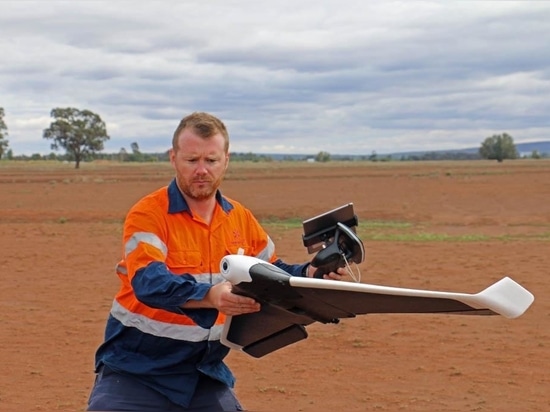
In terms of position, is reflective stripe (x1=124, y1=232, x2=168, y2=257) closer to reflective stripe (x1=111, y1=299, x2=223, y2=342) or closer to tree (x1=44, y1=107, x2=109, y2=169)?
reflective stripe (x1=111, y1=299, x2=223, y2=342)

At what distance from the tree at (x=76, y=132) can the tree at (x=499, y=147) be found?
5269 centimetres

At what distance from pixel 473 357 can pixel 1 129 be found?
8525cm

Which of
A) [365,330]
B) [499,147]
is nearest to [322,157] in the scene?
[499,147]

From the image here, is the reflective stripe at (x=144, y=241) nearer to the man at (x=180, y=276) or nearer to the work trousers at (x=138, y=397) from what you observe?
the man at (x=180, y=276)

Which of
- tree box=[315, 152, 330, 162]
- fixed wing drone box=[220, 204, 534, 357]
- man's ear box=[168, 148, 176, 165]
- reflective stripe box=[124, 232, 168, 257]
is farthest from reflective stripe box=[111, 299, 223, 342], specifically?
tree box=[315, 152, 330, 162]

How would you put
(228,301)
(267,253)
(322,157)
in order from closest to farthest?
(228,301), (267,253), (322,157)

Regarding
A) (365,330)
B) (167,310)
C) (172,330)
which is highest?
(167,310)

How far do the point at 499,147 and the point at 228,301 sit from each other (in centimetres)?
11668

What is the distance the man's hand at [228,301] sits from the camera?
293 centimetres

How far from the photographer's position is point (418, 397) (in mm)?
7621

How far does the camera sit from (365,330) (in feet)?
33.9

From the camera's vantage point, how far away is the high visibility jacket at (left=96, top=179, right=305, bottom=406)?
132 inches

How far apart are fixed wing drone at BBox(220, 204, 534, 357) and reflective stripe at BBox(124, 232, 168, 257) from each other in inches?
15.3

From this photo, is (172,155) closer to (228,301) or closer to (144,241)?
(144,241)
